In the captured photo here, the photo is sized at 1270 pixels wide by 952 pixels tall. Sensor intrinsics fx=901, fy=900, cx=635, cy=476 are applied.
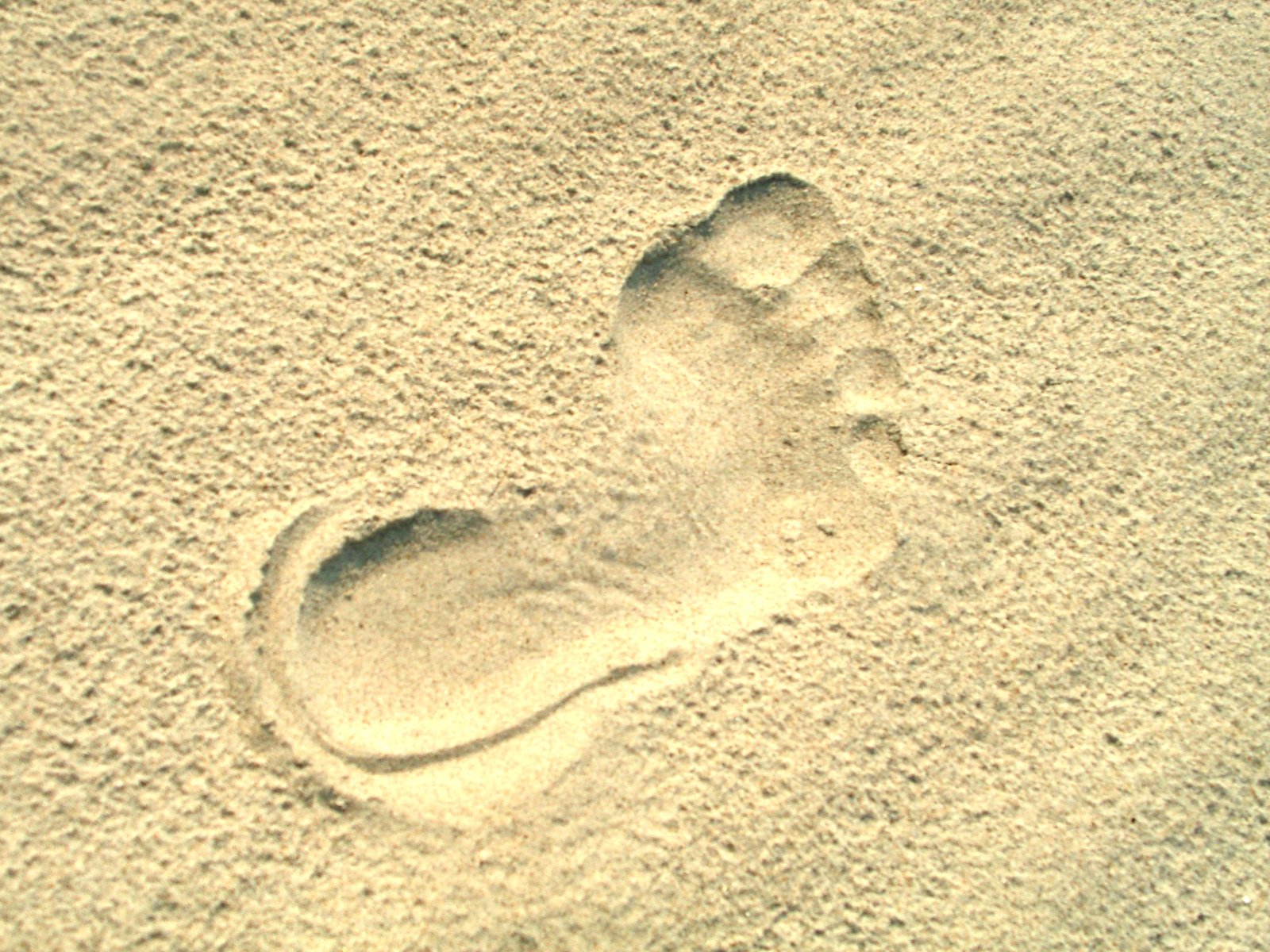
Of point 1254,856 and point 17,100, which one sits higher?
point 17,100

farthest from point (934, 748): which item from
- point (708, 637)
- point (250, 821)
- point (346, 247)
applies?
point (346, 247)

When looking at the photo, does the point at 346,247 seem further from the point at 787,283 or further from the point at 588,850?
the point at 588,850

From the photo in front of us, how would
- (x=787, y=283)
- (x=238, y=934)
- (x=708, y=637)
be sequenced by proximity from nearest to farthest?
1. (x=238, y=934)
2. (x=708, y=637)
3. (x=787, y=283)

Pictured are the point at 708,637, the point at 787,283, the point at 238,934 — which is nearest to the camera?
the point at 238,934

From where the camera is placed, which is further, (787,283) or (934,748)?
(787,283)
